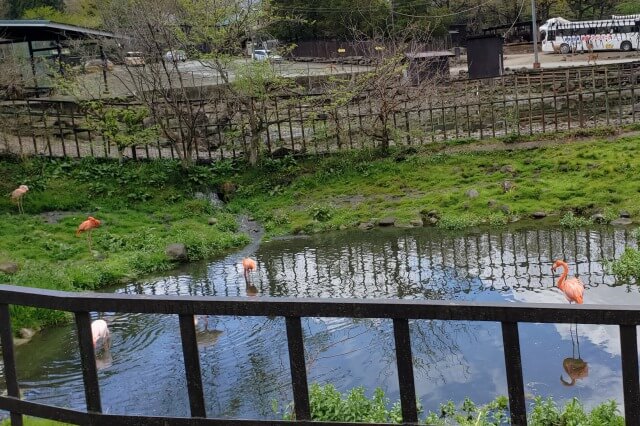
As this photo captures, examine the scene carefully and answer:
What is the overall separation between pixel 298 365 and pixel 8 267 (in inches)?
429

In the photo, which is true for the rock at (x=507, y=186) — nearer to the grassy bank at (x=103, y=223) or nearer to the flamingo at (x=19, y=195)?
the grassy bank at (x=103, y=223)

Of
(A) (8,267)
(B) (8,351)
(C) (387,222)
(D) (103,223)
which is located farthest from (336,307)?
(D) (103,223)

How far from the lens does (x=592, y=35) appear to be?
41.9 meters

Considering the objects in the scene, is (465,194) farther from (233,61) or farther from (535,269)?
(233,61)

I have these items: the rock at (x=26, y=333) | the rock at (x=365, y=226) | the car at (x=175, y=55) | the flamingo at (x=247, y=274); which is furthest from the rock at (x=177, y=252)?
the car at (x=175, y=55)

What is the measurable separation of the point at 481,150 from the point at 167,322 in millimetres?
12007

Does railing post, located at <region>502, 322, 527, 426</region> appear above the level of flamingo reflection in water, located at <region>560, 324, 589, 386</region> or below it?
above

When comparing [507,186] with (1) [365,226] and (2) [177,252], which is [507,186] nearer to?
(1) [365,226]

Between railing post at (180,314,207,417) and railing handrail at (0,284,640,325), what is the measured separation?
7cm

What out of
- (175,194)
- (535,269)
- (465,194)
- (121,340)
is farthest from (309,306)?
(175,194)

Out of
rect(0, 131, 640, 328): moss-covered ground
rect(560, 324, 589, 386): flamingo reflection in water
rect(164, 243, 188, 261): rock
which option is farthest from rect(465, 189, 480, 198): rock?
rect(560, 324, 589, 386): flamingo reflection in water

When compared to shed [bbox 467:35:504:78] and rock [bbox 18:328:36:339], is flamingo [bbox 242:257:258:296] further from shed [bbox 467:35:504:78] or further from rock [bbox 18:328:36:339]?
shed [bbox 467:35:504:78]

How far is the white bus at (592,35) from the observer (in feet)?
134

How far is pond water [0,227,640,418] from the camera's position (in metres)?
7.25
